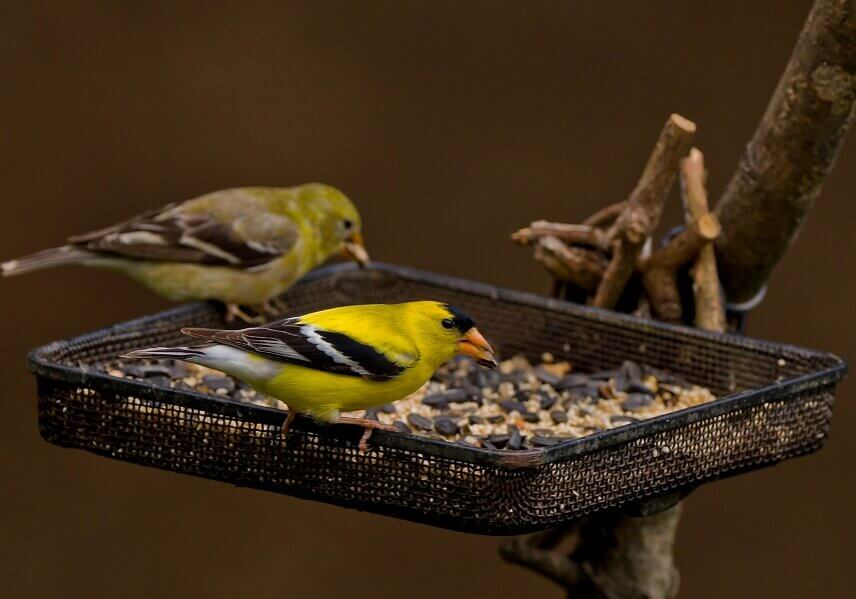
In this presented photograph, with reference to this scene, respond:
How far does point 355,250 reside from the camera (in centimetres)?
439

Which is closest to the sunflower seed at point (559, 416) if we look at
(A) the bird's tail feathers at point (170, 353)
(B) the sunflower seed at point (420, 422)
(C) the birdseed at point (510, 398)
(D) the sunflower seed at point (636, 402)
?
(C) the birdseed at point (510, 398)

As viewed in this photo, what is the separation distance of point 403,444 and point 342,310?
354 millimetres

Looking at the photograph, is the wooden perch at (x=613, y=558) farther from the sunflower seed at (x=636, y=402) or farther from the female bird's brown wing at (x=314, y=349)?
the female bird's brown wing at (x=314, y=349)

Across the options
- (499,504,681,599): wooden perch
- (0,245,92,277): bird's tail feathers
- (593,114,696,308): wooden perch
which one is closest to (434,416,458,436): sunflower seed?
(499,504,681,599): wooden perch

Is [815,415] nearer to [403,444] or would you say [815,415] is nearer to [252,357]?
[403,444]

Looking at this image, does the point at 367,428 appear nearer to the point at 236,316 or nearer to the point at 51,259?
the point at 236,316

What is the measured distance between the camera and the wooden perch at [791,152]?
343cm

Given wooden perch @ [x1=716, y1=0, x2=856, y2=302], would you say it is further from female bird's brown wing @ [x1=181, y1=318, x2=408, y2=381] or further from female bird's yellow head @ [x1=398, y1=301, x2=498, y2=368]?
female bird's brown wing @ [x1=181, y1=318, x2=408, y2=381]

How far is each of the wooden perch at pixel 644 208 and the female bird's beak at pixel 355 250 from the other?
0.71 meters

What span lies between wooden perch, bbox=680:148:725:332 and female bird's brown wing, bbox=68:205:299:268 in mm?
1115

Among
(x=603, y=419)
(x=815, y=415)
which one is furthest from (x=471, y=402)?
(x=815, y=415)

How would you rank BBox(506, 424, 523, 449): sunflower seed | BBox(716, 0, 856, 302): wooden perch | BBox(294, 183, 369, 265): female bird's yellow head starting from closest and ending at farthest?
BBox(506, 424, 523, 449): sunflower seed
BBox(716, 0, 856, 302): wooden perch
BBox(294, 183, 369, 265): female bird's yellow head

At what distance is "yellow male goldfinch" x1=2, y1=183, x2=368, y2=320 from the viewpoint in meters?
3.98

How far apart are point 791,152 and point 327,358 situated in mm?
1394
